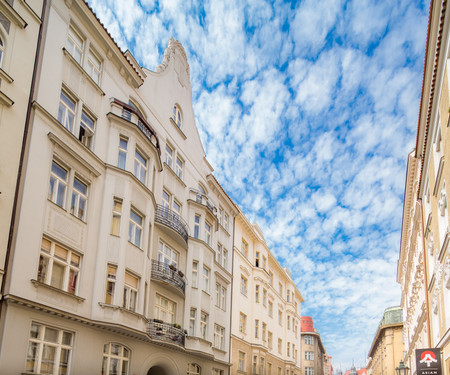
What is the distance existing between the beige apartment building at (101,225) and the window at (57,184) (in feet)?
0.14

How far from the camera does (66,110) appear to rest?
20.3 metres

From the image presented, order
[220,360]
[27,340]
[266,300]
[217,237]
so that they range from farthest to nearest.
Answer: [266,300]
[217,237]
[220,360]
[27,340]

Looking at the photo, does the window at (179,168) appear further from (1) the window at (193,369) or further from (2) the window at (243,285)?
(2) the window at (243,285)

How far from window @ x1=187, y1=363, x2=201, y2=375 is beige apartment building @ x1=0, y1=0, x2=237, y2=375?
6cm

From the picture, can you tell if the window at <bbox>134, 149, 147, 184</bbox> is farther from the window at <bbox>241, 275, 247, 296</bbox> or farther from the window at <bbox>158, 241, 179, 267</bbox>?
the window at <bbox>241, 275, 247, 296</bbox>

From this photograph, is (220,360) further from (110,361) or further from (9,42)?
(9,42)

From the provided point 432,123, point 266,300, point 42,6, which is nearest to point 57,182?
point 42,6

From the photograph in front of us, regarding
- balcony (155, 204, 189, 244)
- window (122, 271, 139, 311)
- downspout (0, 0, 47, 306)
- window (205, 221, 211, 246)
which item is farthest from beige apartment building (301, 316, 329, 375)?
downspout (0, 0, 47, 306)

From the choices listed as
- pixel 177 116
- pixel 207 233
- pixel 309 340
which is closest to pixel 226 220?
pixel 207 233

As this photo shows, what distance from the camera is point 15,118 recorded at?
682 inches

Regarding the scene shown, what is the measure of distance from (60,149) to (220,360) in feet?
66.4

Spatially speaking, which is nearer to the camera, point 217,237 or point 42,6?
point 42,6

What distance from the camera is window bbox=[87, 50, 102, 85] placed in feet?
73.5

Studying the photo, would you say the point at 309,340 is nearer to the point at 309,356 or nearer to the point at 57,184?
the point at 309,356
